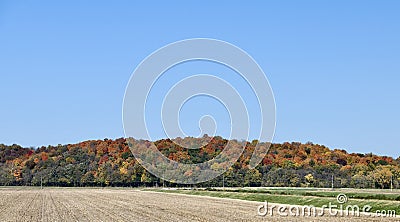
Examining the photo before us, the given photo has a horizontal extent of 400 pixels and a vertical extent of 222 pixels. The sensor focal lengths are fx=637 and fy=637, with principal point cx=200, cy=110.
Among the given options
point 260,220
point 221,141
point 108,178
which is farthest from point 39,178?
point 260,220

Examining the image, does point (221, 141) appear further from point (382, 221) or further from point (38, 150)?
point (38, 150)

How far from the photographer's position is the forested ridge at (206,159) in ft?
435

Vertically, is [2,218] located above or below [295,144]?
below

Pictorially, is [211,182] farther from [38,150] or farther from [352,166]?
[38,150]

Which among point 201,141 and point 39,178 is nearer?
point 201,141

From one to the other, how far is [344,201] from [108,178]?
109813 mm

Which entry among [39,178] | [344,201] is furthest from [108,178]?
[344,201]

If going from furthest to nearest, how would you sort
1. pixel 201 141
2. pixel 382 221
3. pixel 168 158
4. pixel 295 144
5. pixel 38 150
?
pixel 38 150, pixel 295 144, pixel 168 158, pixel 201 141, pixel 382 221

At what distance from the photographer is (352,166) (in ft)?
473

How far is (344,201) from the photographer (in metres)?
53.3

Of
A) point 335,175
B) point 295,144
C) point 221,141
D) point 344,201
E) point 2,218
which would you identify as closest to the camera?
point 2,218

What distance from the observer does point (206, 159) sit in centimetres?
11531

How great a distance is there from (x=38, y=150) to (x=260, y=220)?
532ft

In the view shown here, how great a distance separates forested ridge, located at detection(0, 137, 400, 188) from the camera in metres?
133
